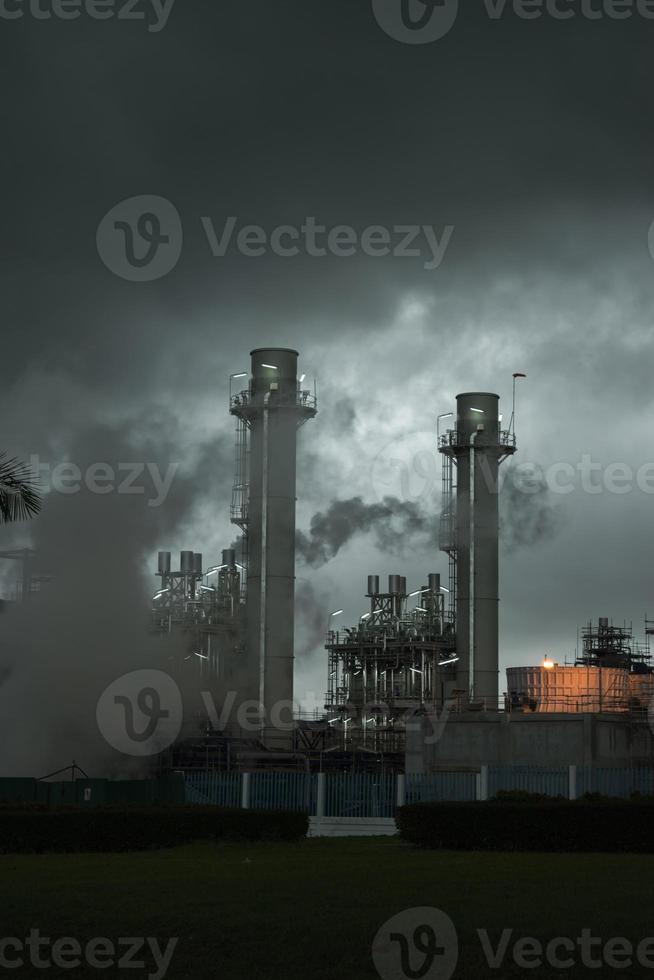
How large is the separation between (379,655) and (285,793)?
1101 inches

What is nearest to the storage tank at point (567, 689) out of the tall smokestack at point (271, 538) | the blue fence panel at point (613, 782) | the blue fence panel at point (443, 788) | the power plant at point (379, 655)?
the power plant at point (379, 655)

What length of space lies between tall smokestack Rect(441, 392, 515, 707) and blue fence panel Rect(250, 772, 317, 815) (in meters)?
25.1

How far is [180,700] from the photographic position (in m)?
56.9

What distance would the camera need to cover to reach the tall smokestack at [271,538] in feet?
194

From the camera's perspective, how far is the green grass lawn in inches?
595

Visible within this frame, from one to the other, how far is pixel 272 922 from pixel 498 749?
132ft

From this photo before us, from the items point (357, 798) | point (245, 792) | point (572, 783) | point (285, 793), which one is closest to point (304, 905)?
point (572, 783)

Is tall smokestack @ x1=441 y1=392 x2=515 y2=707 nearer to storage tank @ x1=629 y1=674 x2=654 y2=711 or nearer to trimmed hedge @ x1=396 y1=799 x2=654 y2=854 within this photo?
storage tank @ x1=629 y1=674 x2=654 y2=711

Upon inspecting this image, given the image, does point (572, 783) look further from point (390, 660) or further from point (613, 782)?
point (390, 660)

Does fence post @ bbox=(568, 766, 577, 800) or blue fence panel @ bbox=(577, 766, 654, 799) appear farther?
blue fence panel @ bbox=(577, 766, 654, 799)

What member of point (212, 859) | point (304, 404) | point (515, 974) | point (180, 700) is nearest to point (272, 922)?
point (515, 974)

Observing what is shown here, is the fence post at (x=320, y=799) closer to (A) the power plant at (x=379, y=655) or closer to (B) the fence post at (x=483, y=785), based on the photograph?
(B) the fence post at (x=483, y=785)

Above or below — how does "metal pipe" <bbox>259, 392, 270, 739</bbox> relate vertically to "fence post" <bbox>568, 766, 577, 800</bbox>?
above

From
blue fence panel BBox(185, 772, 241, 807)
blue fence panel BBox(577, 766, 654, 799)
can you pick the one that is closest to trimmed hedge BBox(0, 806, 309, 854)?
blue fence panel BBox(185, 772, 241, 807)
